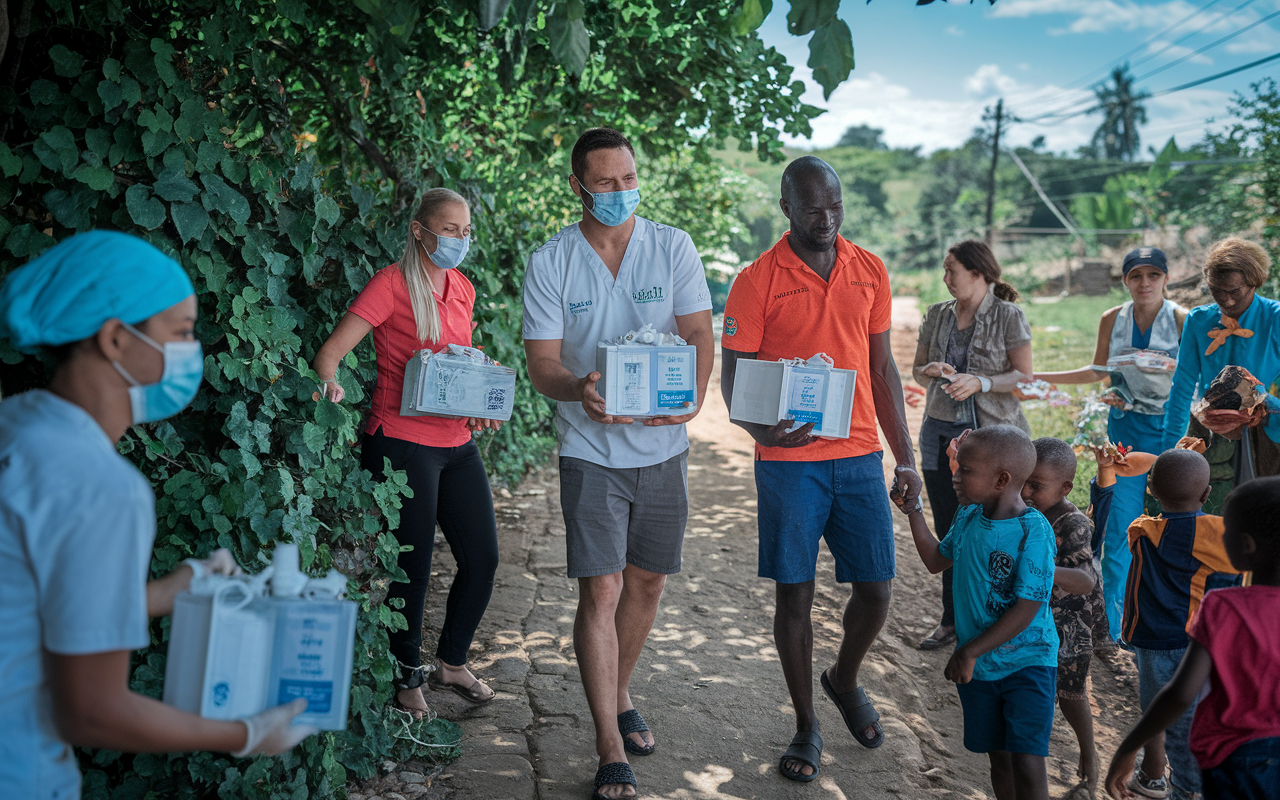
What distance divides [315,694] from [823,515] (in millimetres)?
2407

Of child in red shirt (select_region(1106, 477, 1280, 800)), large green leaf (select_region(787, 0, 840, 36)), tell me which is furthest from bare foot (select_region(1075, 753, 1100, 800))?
large green leaf (select_region(787, 0, 840, 36))

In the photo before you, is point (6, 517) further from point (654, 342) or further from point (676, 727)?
point (676, 727)

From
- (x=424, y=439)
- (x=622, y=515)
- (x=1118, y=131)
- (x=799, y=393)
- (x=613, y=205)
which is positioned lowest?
(x=622, y=515)

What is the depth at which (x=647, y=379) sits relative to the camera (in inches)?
131

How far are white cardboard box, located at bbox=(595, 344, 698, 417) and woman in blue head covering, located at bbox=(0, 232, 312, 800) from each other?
69.2 inches

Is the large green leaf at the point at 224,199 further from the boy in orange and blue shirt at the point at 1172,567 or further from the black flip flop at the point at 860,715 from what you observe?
the boy in orange and blue shirt at the point at 1172,567

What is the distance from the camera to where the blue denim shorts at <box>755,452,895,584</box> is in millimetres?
3662

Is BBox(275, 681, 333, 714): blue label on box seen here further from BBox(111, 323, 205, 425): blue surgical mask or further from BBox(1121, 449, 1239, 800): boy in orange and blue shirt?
BBox(1121, 449, 1239, 800): boy in orange and blue shirt

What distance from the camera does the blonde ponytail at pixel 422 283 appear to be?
144 inches

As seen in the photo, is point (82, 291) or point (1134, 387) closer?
point (82, 291)

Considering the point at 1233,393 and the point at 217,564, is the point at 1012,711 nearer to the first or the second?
the point at 1233,393

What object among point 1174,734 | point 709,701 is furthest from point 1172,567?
point 709,701

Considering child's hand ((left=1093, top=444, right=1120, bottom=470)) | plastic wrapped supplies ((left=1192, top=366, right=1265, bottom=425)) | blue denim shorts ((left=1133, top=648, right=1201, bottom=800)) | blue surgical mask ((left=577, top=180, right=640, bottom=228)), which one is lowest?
blue denim shorts ((left=1133, top=648, right=1201, bottom=800))

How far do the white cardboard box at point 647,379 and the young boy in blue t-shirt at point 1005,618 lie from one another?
983mm
